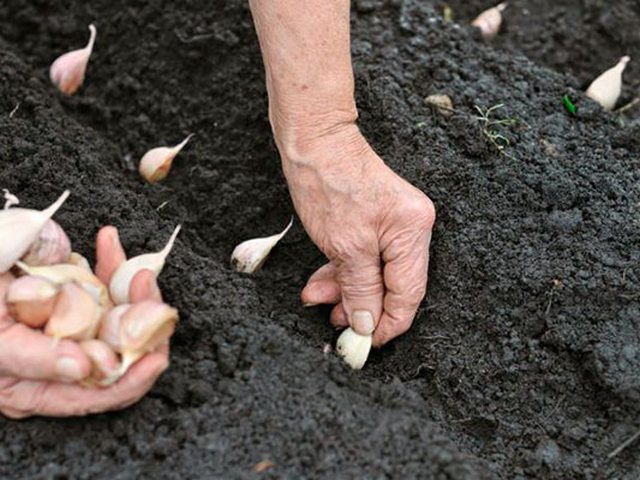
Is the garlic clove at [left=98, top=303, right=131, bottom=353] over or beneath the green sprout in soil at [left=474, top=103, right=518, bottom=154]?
over

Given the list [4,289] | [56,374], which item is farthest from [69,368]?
[4,289]

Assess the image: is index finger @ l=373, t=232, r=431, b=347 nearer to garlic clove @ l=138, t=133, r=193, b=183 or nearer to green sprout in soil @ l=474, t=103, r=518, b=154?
green sprout in soil @ l=474, t=103, r=518, b=154

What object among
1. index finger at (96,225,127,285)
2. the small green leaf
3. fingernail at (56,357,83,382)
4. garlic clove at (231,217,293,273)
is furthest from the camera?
the small green leaf

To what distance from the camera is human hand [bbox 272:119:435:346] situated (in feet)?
6.53

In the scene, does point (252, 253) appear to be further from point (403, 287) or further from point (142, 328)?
point (142, 328)

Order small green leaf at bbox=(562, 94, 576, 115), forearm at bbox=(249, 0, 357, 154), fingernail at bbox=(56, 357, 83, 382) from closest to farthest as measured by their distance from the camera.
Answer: fingernail at bbox=(56, 357, 83, 382)
forearm at bbox=(249, 0, 357, 154)
small green leaf at bbox=(562, 94, 576, 115)

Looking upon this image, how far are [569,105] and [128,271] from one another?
127 cm

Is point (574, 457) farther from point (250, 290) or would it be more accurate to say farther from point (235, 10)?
point (235, 10)

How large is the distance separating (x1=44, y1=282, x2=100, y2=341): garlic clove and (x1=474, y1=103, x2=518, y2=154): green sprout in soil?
1099mm

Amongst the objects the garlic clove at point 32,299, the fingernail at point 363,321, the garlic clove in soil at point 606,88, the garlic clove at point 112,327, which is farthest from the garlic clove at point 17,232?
the garlic clove in soil at point 606,88

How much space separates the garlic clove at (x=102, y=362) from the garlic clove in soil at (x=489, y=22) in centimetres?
174

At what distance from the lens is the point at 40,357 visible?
1556 mm

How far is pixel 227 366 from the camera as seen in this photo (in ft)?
5.93

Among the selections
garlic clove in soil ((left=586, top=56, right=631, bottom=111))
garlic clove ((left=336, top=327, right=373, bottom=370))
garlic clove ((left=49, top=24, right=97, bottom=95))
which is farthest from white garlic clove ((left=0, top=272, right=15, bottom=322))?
garlic clove in soil ((left=586, top=56, right=631, bottom=111))
